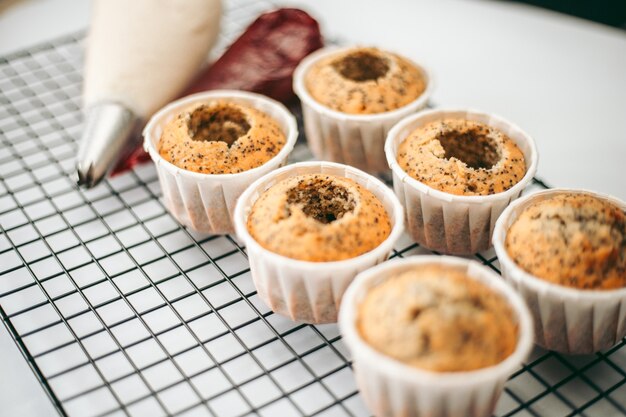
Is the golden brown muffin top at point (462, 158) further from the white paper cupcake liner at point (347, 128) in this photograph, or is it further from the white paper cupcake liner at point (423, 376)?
the white paper cupcake liner at point (423, 376)

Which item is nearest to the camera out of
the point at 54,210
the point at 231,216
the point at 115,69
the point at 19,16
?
the point at 231,216

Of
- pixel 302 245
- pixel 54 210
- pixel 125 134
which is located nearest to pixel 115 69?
pixel 125 134

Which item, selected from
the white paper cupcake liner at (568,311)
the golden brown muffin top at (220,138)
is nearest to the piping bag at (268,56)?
the golden brown muffin top at (220,138)

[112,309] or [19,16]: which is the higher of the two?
[19,16]

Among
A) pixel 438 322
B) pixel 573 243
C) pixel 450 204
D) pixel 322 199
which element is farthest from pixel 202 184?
pixel 573 243

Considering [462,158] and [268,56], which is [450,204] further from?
[268,56]

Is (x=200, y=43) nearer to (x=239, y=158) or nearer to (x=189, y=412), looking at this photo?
(x=239, y=158)
